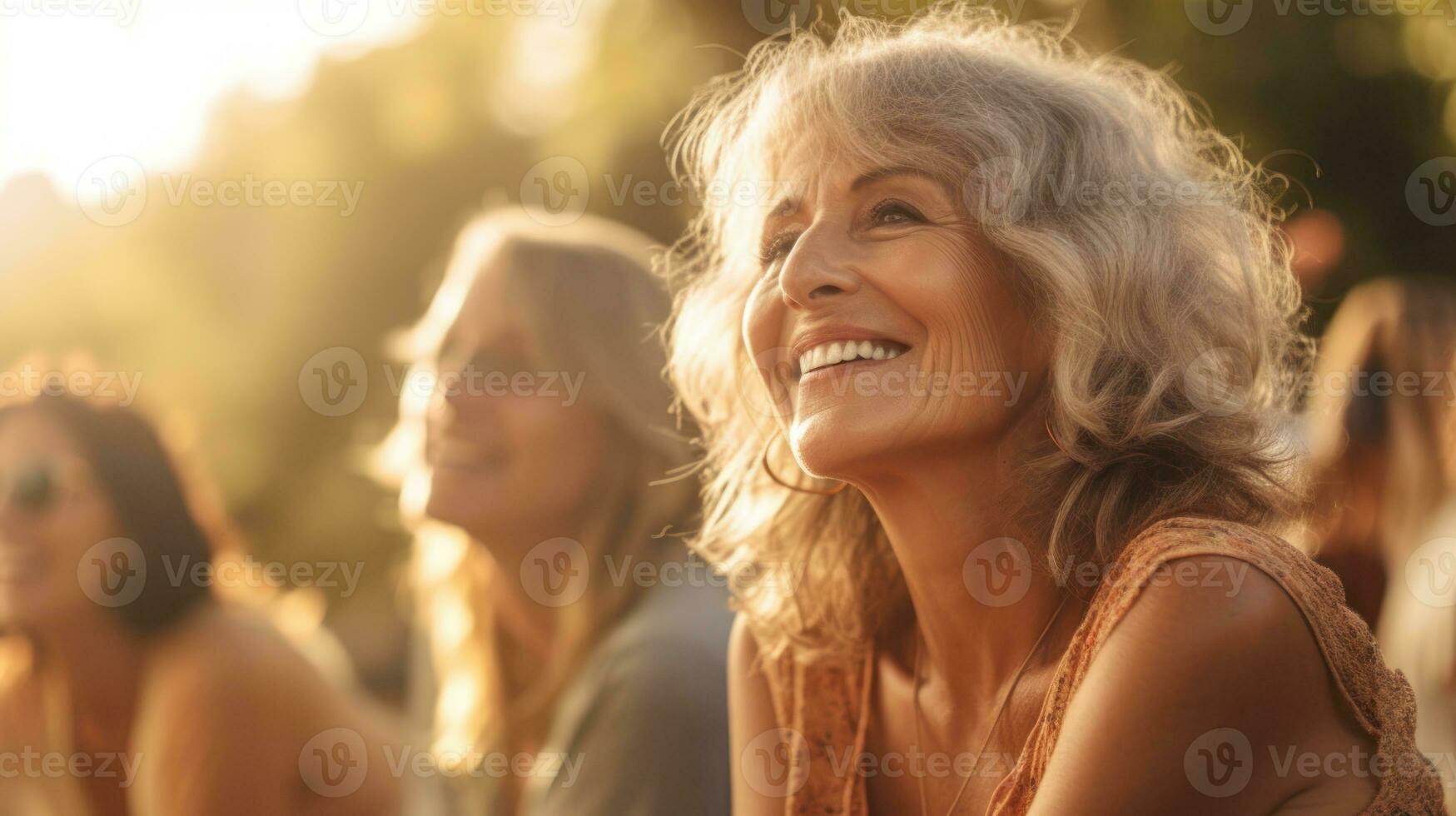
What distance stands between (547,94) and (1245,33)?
5135mm

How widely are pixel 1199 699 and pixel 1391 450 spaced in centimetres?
229

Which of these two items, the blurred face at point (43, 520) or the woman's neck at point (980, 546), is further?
the blurred face at point (43, 520)

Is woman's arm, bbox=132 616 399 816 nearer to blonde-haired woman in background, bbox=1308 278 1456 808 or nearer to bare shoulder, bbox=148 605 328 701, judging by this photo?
bare shoulder, bbox=148 605 328 701

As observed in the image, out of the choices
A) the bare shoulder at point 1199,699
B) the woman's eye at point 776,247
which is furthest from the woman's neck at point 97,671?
the bare shoulder at point 1199,699

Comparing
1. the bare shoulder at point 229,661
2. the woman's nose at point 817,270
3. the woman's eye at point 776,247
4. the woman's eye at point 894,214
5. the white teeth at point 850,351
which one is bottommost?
the bare shoulder at point 229,661

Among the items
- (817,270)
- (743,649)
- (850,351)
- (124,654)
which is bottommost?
(124,654)

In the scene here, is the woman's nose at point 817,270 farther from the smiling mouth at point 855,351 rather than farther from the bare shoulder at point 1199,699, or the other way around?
the bare shoulder at point 1199,699

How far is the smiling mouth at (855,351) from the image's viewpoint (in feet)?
7.11

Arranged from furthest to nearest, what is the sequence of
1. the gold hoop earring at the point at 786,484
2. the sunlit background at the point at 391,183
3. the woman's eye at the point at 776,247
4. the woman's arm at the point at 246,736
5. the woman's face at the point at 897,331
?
the sunlit background at the point at 391,183 → the woman's arm at the point at 246,736 → the gold hoop earring at the point at 786,484 → the woman's eye at the point at 776,247 → the woman's face at the point at 897,331

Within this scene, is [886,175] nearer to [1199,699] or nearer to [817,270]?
[817,270]

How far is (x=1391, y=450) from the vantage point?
12.0 ft

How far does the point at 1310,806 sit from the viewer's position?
6.07 feet

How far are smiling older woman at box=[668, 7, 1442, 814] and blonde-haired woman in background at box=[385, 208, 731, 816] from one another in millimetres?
630

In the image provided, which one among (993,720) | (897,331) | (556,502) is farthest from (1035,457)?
(556,502)
